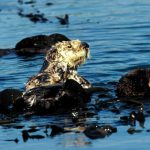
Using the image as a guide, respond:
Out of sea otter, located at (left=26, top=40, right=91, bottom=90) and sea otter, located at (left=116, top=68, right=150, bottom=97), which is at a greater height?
sea otter, located at (left=26, top=40, right=91, bottom=90)

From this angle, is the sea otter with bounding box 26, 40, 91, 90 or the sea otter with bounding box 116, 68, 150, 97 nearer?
the sea otter with bounding box 116, 68, 150, 97

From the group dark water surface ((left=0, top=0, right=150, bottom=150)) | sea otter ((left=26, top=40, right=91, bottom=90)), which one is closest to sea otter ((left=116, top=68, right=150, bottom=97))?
dark water surface ((left=0, top=0, right=150, bottom=150))

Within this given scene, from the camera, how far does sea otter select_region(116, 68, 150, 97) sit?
10.2 meters

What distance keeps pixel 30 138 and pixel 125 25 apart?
926 centimetres

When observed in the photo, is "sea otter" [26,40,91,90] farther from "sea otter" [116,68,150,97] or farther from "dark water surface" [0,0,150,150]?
"sea otter" [116,68,150,97]

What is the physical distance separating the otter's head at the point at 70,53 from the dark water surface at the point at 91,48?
56cm

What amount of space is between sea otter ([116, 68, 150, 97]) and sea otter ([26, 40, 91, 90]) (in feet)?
2.81

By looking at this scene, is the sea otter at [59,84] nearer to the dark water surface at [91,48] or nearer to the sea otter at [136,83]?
the dark water surface at [91,48]

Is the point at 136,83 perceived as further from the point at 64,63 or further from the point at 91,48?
the point at 91,48

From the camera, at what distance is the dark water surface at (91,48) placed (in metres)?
8.10

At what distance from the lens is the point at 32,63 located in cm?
1392

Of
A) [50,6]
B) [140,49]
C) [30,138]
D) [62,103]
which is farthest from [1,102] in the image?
[50,6]

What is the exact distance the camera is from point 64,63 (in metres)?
11.3

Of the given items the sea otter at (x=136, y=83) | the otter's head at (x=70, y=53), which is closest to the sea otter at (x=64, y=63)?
the otter's head at (x=70, y=53)
